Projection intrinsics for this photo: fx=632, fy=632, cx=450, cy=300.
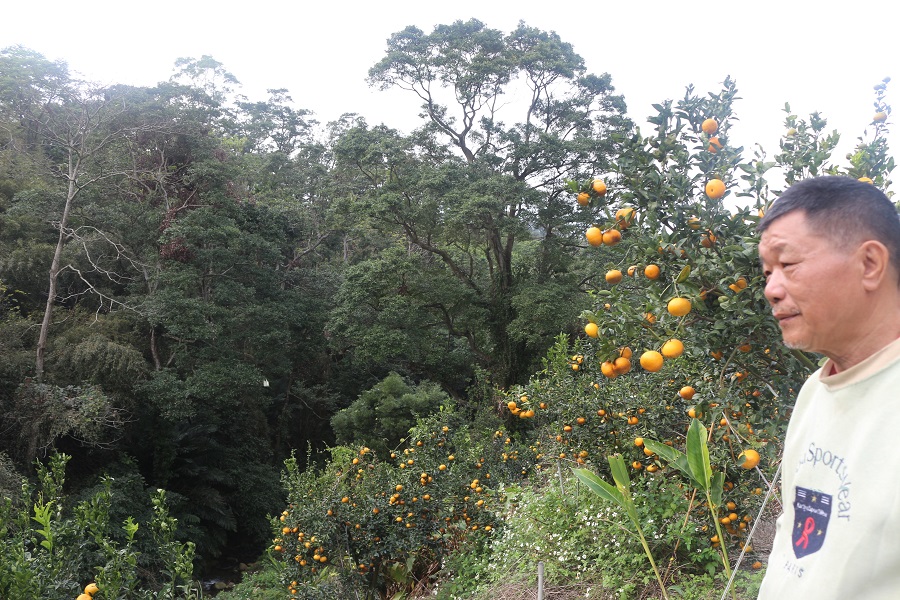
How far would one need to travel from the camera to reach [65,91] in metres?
7.97

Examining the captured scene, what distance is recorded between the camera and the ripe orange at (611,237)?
1.61 m

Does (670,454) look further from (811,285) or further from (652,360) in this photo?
(811,285)

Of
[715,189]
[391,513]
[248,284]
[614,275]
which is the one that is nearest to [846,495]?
[715,189]

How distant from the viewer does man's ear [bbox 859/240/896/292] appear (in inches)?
21.7

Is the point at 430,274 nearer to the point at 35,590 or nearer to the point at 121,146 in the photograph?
the point at 121,146

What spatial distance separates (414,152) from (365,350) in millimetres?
3286

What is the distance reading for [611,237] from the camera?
1.61 meters

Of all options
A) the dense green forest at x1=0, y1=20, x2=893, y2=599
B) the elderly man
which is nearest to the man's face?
the elderly man

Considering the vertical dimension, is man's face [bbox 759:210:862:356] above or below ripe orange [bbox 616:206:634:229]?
below

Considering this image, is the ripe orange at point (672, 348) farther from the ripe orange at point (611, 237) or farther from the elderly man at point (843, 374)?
Result: the elderly man at point (843, 374)

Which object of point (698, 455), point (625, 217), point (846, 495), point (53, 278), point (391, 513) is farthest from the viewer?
point (53, 278)

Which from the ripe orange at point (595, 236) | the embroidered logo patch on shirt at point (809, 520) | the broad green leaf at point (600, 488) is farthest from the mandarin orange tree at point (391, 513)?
the embroidered logo patch on shirt at point (809, 520)

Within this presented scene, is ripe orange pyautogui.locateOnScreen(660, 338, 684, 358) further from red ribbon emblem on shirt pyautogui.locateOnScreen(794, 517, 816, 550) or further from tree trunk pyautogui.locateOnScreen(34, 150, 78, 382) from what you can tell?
tree trunk pyautogui.locateOnScreen(34, 150, 78, 382)

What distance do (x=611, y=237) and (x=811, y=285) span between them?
104cm
